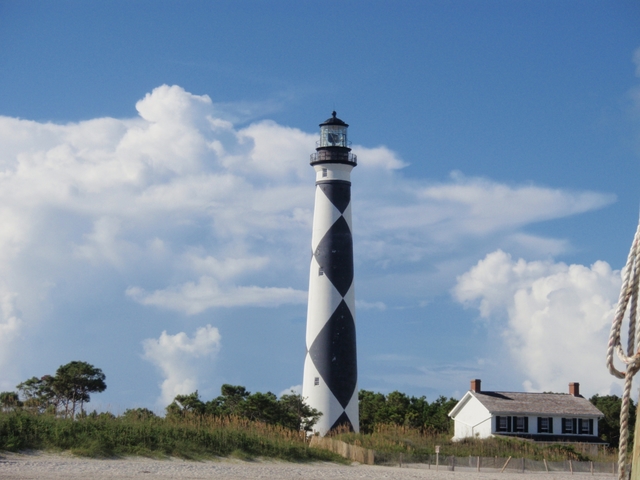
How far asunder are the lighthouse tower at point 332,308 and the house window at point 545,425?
11064 millimetres

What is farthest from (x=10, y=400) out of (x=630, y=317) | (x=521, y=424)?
(x=630, y=317)

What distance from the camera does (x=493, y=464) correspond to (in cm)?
2748


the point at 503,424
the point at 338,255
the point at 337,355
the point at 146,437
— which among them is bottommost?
the point at 146,437

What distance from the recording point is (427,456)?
26844 mm

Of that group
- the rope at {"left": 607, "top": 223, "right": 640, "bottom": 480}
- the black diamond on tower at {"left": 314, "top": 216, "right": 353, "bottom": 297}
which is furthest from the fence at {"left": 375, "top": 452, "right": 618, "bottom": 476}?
the rope at {"left": 607, "top": 223, "right": 640, "bottom": 480}

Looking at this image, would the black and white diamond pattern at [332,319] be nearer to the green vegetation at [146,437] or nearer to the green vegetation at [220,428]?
the green vegetation at [220,428]

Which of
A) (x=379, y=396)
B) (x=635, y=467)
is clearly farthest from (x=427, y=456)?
(x=635, y=467)

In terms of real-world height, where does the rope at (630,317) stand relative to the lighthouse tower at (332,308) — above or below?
below

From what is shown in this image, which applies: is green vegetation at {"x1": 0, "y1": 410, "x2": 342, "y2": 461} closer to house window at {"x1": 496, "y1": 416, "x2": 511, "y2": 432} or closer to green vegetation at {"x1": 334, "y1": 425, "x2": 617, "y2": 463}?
green vegetation at {"x1": 334, "y1": 425, "x2": 617, "y2": 463}

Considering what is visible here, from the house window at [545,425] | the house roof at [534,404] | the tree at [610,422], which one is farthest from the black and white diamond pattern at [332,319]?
the tree at [610,422]

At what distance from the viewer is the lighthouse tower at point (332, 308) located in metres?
29.8

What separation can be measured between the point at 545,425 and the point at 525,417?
1.07 m

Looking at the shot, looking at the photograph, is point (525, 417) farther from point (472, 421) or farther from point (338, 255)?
point (338, 255)

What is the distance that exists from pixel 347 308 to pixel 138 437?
11.2 metres
